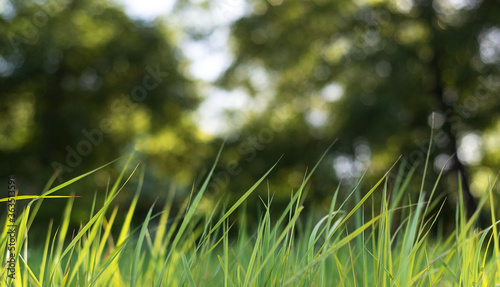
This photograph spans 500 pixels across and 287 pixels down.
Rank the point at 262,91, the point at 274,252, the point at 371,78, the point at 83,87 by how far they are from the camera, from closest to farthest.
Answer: the point at 274,252 → the point at 371,78 → the point at 262,91 → the point at 83,87

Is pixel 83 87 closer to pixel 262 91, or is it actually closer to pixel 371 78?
pixel 262 91

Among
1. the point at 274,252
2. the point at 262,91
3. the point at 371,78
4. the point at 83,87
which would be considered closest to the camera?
the point at 274,252

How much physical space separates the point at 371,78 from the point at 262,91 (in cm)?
349

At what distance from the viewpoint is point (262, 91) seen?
1358 centimetres

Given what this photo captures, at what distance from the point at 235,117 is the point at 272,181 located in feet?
7.00

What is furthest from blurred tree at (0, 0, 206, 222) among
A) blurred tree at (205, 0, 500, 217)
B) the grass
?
the grass

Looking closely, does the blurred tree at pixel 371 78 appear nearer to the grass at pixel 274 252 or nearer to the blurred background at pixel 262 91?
the blurred background at pixel 262 91

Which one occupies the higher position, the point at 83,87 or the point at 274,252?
the point at 274,252

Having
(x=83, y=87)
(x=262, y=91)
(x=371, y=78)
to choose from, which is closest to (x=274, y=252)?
(x=371, y=78)

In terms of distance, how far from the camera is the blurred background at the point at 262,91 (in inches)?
413

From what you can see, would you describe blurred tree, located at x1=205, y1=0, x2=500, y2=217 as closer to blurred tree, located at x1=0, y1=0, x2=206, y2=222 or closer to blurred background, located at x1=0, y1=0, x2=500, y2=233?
blurred background, located at x1=0, y1=0, x2=500, y2=233

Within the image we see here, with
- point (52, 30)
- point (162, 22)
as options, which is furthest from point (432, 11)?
point (52, 30)

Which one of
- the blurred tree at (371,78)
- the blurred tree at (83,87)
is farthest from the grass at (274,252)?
the blurred tree at (83,87)

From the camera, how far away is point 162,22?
54.0 feet
